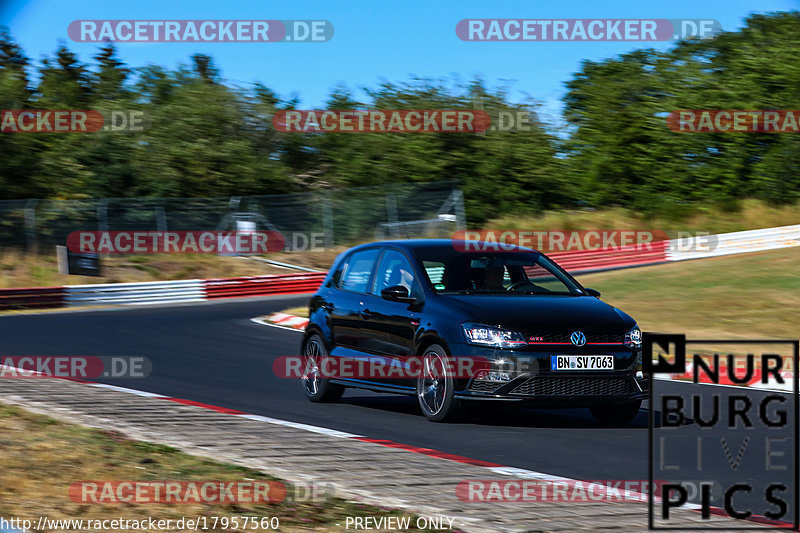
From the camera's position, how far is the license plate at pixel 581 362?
29.3 ft

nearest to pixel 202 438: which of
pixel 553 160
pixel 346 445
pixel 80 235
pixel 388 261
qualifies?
pixel 346 445

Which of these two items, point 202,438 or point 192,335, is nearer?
point 202,438

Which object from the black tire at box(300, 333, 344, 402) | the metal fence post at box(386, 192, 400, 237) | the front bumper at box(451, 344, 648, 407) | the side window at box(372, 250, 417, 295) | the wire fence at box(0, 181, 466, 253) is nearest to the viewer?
the front bumper at box(451, 344, 648, 407)

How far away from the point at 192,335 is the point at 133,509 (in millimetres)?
13100

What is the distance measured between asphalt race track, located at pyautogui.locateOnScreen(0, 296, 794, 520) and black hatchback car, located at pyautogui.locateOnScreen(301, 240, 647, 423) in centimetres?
32

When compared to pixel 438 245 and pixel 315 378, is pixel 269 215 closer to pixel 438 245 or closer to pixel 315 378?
pixel 315 378

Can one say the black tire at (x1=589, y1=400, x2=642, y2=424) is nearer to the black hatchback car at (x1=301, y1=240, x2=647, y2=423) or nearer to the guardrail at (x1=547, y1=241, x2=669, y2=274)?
the black hatchback car at (x1=301, y1=240, x2=647, y2=423)

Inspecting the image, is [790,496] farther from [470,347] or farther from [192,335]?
[192,335]

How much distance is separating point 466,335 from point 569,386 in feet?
3.17

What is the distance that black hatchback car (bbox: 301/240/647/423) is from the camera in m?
8.95

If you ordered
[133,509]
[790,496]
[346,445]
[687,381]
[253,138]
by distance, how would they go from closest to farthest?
1. [133,509]
2. [790,496]
3. [346,445]
4. [687,381]
5. [253,138]

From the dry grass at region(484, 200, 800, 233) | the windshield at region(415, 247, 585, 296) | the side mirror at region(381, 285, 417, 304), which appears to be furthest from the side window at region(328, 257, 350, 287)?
the dry grass at region(484, 200, 800, 233)

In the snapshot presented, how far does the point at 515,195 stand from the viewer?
50.7m

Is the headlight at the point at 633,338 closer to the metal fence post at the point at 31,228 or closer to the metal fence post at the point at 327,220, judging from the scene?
the metal fence post at the point at 31,228
